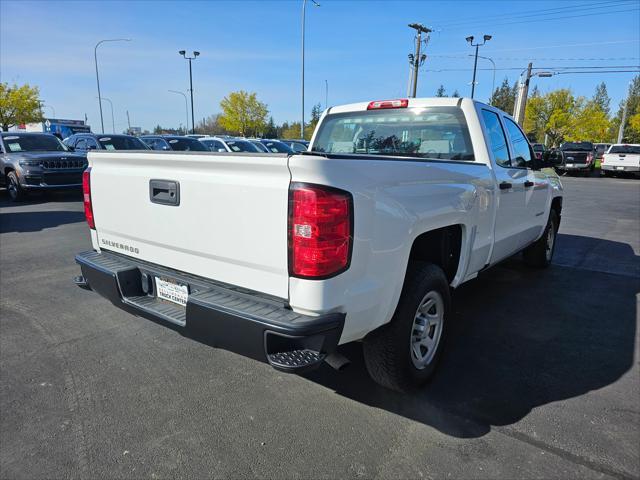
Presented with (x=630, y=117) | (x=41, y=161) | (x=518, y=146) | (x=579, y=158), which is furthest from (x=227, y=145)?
(x=630, y=117)

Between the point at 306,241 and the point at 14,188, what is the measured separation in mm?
Result: 12477

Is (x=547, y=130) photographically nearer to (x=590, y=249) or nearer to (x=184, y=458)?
(x=590, y=249)

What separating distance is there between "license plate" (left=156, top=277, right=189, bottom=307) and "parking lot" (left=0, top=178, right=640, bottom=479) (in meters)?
0.68

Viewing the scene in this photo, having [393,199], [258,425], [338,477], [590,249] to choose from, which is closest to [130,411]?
[258,425]

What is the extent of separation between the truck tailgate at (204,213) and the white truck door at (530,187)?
3.12 m

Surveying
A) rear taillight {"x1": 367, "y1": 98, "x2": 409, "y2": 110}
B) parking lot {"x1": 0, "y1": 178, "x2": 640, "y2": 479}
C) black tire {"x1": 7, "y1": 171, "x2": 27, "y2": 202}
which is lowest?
parking lot {"x1": 0, "y1": 178, "x2": 640, "y2": 479}

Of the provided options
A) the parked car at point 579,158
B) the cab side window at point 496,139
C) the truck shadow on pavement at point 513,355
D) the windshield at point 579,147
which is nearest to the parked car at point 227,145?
the truck shadow on pavement at point 513,355

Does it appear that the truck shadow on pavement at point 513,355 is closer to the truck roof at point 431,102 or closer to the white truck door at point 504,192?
the white truck door at point 504,192

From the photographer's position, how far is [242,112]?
62031mm

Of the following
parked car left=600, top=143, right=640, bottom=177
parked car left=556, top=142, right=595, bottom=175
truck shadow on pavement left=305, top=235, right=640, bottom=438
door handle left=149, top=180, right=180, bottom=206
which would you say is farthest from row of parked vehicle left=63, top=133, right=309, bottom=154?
parked car left=600, top=143, right=640, bottom=177

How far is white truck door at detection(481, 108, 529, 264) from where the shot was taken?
Result: 3.82m

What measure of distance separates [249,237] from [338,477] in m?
1.28

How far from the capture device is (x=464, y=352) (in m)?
3.50

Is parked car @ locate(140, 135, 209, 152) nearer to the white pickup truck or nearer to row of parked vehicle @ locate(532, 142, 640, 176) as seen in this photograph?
the white pickup truck
